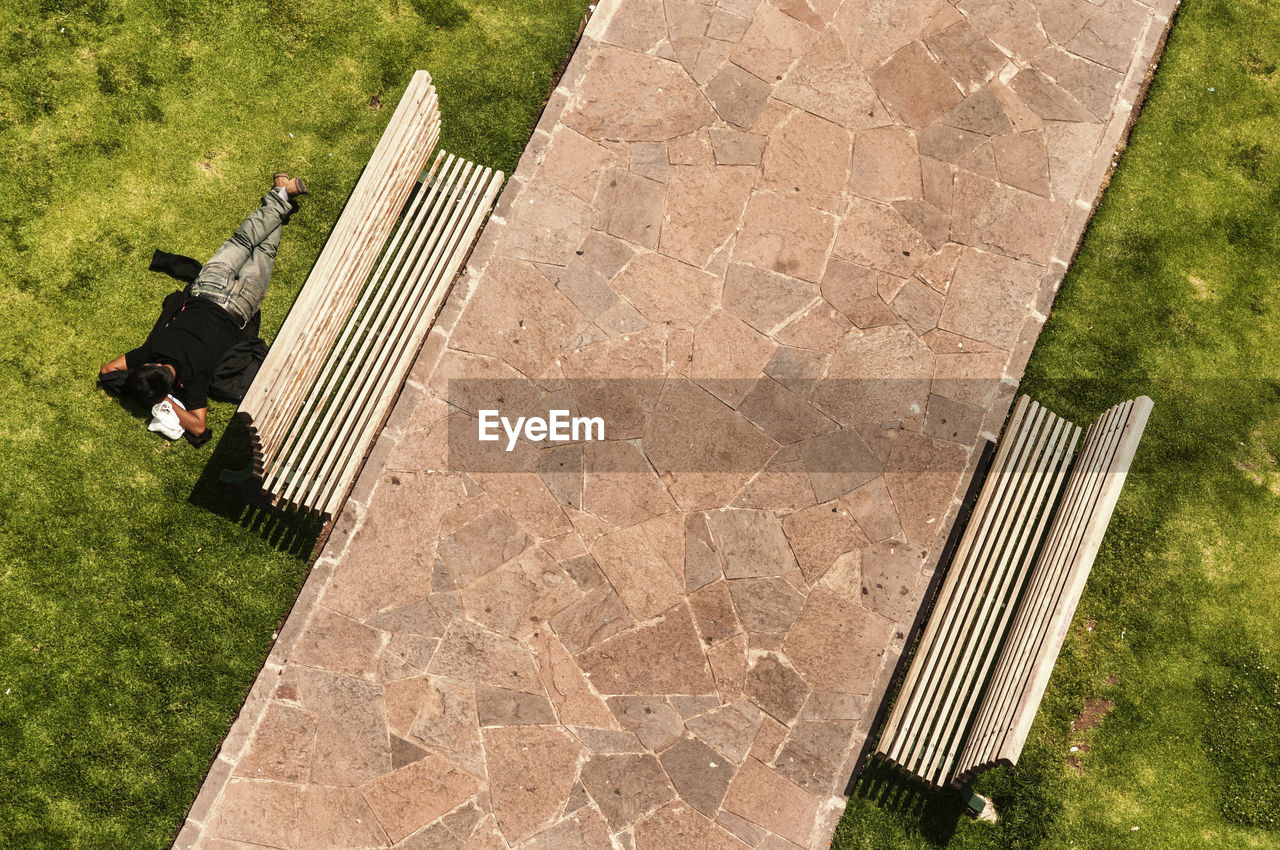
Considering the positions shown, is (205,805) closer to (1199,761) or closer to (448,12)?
(448,12)

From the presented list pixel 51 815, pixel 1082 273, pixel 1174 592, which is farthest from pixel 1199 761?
pixel 51 815

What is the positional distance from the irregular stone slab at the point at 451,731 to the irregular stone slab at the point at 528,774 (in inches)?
3.2

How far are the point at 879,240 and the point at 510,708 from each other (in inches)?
154

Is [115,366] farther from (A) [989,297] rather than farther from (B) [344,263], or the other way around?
(A) [989,297]

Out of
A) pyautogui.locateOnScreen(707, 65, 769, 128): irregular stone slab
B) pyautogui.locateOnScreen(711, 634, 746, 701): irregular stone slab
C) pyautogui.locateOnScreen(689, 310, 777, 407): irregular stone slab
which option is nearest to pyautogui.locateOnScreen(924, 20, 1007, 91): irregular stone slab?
pyautogui.locateOnScreen(707, 65, 769, 128): irregular stone slab

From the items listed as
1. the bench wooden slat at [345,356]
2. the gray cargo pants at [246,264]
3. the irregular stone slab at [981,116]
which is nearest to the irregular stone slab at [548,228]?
the bench wooden slat at [345,356]

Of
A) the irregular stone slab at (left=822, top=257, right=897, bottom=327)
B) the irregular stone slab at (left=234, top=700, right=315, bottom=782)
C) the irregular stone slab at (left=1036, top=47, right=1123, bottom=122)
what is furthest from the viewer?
the irregular stone slab at (left=1036, top=47, right=1123, bottom=122)

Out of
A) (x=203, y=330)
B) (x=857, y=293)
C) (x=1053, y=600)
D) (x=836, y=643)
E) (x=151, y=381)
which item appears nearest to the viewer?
(x=1053, y=600)

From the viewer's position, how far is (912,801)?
5738 millimetres

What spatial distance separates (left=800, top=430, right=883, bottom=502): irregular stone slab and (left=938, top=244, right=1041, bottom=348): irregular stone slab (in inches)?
40.1

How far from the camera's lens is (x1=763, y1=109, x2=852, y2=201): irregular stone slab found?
241 inches

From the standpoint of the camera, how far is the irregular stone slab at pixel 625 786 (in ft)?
18.6

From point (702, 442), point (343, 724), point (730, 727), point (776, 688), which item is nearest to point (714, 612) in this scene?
point (776, 688)

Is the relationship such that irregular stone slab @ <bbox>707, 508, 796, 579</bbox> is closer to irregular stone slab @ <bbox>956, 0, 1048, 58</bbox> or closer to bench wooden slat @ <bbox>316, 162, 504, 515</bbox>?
bench wooden slat @ <bbox>316, 162, 504, 515</bbox>
